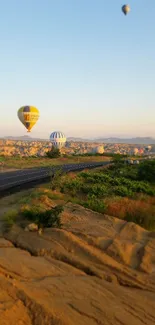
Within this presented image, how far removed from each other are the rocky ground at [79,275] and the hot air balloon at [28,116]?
5138cm

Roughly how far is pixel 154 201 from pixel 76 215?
19.1 ft

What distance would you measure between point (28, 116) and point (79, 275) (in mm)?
55853

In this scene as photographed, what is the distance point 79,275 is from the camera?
28.5 feet

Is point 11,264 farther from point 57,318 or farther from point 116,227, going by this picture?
point 116,227

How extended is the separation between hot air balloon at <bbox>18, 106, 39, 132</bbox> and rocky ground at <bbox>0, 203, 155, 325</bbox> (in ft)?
169

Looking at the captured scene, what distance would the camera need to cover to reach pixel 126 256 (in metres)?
10.3

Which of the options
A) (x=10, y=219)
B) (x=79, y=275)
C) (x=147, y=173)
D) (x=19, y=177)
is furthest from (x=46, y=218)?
(x=19, y=177)

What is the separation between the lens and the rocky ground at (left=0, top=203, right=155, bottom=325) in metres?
6.43

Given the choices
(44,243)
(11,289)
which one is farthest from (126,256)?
(11,289)

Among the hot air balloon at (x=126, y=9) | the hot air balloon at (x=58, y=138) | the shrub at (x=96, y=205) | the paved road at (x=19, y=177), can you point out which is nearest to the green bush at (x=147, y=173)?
the paved road at (x=19, y=177)

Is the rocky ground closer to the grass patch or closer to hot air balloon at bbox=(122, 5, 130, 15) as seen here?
the grass patch

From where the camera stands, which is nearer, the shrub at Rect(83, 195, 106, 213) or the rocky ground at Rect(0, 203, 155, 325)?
the rocky ground at Rect(0, 203, 155, 325)

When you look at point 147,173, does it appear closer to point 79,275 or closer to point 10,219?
point 10,219

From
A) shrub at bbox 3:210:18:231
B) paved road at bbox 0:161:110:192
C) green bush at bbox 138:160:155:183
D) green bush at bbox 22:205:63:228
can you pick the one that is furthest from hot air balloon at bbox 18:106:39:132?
green bush at bbox 22:205:63:228
